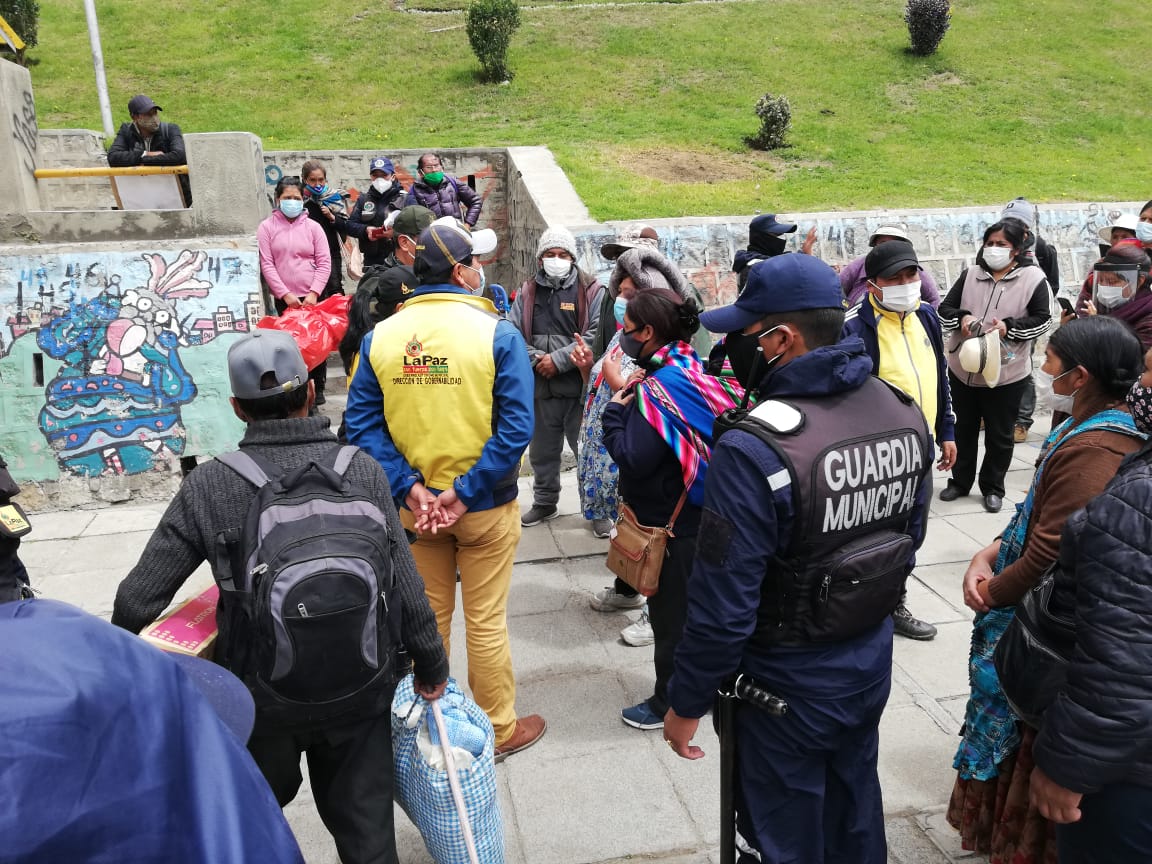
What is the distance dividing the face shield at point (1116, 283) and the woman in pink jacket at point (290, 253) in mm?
5720

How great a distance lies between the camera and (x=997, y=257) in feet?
19.0

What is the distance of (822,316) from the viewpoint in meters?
2.49

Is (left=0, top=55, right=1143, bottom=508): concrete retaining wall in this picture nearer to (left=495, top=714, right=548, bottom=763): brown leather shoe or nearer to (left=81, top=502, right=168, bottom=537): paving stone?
(left=81, top=502, right=168, bottom=537): paving stone

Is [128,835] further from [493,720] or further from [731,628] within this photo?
[493,720]

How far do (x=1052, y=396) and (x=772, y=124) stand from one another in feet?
27.0

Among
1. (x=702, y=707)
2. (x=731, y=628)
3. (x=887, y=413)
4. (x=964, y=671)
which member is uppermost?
(x=887, y=413)

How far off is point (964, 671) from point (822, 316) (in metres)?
2.58

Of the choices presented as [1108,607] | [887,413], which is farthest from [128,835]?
[887,413]

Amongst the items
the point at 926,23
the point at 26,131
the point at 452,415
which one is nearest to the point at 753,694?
the point at 452,415

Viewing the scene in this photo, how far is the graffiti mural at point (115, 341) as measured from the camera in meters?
6.75

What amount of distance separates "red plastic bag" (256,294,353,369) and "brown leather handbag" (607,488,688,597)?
143 inches

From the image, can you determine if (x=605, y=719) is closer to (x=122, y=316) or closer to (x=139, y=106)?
(x=122, y=316)

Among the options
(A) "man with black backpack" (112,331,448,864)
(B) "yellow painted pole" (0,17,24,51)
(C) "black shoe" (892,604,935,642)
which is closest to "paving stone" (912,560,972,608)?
(C) "black shoe" (892,604,935,642)

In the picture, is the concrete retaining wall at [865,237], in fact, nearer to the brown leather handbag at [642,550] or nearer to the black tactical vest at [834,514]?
the brown leather handbag at [642,550]
